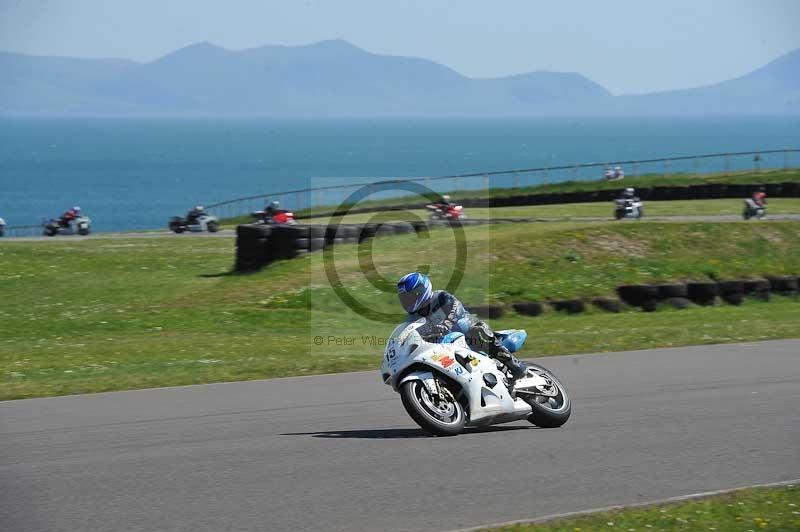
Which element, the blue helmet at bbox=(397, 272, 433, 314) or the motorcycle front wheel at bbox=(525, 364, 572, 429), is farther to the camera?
the motorcycle front wheel at bbox=(525, 364, 572, 429)

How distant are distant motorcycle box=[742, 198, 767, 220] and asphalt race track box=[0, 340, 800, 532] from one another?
25033mm

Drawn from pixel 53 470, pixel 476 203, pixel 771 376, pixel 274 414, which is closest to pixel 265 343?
pixel 274 414

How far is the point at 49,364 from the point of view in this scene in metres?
15.8

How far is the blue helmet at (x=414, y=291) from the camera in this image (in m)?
9.91

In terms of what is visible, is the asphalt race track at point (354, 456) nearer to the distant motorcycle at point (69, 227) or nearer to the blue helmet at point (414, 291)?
the blue helmet at point (414, 291)

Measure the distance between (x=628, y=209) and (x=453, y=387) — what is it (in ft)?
101

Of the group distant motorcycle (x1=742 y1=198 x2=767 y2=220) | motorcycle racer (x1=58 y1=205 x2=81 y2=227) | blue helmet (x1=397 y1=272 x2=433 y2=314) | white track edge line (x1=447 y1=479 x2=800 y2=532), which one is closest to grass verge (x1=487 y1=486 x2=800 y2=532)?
white track edge line (x1=447 y1=479 x2=800 y2=532)

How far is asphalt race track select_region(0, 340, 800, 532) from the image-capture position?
7.36 m

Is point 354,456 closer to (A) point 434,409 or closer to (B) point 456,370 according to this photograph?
(A) point 434,409

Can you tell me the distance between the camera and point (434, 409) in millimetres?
9836

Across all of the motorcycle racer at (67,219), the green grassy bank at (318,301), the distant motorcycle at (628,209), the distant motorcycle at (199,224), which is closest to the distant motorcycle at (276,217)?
the distant motorcycle at (199,224)

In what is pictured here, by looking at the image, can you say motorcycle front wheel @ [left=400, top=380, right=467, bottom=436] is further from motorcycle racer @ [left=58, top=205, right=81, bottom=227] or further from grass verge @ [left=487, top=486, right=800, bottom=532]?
motorcycle racer @ [left=58, top=205, right=81, bottom=227]

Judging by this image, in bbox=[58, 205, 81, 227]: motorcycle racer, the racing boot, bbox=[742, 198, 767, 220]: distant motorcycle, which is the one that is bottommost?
bbox=[58, 205, 81, 227]: motorcycle racer

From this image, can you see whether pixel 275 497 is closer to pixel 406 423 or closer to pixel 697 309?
pixel 406 423
